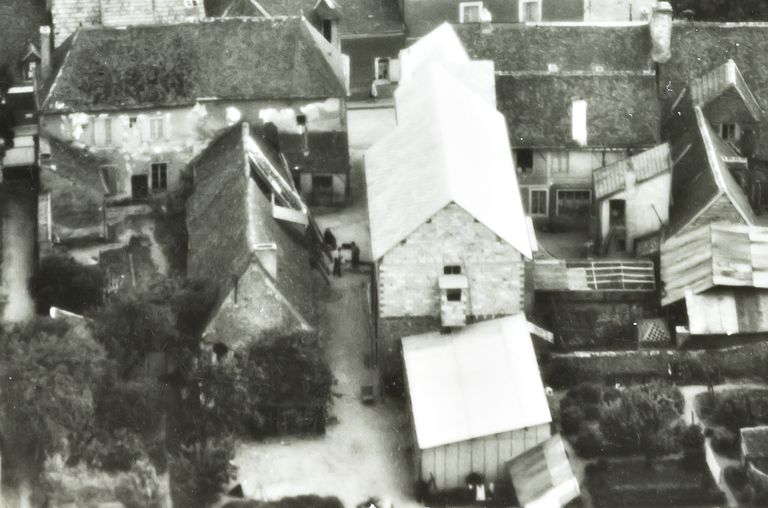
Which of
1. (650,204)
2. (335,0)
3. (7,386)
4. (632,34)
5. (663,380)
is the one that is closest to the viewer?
(7,386)

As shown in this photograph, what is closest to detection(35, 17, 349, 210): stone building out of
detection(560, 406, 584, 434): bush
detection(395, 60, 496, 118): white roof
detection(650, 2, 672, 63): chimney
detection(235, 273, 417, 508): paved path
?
detection(395, 60, 496, 118): white roof

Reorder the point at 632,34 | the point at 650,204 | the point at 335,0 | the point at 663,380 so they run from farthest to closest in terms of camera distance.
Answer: the point at 335,0, the point at 632,34, the point at 650,204, the point at 663,380

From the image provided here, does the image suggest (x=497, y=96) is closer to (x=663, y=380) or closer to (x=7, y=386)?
(x=663, y=380)

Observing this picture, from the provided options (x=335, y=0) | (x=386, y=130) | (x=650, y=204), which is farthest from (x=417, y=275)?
(x=335, y=0)

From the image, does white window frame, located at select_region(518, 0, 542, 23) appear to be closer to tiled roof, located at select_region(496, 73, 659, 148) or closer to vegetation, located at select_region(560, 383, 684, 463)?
tiled roof, located at select_region(496, 73, 659, 148)

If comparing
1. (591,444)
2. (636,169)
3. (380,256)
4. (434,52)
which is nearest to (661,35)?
(636,169)

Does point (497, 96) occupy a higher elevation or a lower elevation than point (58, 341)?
higher

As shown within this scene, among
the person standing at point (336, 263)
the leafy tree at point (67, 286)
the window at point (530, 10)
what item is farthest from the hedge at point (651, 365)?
the window at point (530, 10)

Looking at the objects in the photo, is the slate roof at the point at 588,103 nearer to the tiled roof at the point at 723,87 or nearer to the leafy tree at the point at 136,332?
the tiled roof at the point at 723,87
